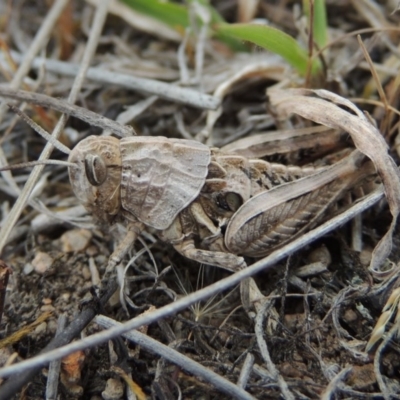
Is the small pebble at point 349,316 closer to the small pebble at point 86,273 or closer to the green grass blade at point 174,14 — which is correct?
the small pebble at point 86,273

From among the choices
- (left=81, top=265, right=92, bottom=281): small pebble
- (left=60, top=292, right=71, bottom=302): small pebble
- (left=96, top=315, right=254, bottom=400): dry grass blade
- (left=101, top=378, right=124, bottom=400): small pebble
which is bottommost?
(left=60, top=292, right=71, bottom=302): small pebble

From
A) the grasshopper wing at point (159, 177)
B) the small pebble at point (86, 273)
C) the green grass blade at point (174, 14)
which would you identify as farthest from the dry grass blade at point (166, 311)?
the green grass blade at point (174, 14)

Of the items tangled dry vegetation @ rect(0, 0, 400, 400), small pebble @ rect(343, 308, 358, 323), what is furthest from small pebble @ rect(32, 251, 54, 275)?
small pebble @ rect(343, 308, 358, 323)

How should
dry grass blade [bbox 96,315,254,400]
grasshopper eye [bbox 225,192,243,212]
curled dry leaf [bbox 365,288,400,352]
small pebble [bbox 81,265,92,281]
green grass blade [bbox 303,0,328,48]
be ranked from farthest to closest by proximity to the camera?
1. green grass blade [bbox 303,0,328,48]
2. small pebble [bbox 81,265,92,281]
3. grasshopper eye [bbox 225,192,243,212]
4. curled dry leaf [bbox 365,288,400,352]
5. dry grass blade [bbox 96,315,254,400]

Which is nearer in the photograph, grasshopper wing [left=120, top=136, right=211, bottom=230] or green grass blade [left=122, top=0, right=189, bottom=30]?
grasshopper wing [left=120, top=136, right=211, bottom=230]

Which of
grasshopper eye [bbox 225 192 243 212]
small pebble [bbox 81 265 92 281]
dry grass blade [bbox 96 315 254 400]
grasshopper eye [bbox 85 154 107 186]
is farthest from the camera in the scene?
small pebble [bbox 81 265 92 281]

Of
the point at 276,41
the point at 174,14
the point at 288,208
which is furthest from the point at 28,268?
the point at 174,14

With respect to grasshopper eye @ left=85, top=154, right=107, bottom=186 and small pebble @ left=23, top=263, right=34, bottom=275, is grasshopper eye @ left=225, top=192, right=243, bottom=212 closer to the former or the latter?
grasshopper eye @ left=85, top=154, right=107, bottom=186

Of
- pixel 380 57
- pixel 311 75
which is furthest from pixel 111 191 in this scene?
pixel 380 57

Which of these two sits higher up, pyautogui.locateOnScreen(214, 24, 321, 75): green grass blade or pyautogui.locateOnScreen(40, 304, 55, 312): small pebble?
pyautogui.locateOnScreen(214, 24, 321, 75): green grass blade
